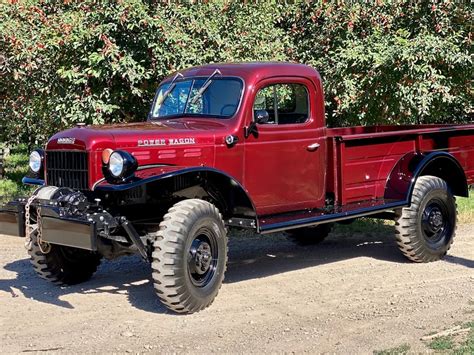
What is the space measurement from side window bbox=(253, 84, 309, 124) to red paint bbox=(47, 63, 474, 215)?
0.22 ft

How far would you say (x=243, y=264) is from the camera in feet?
28.1

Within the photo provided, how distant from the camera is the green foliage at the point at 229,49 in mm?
10203

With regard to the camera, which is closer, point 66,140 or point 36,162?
point 66,140

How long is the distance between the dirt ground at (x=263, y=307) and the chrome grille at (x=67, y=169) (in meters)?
1.02

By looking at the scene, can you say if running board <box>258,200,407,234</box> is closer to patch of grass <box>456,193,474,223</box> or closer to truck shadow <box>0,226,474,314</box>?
truck shadow <box>0,226,474,314</box>

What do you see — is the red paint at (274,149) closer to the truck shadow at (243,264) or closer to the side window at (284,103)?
the side window at (284,103)

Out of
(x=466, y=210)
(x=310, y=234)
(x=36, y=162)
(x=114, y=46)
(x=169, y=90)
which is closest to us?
(x=36, y=162)

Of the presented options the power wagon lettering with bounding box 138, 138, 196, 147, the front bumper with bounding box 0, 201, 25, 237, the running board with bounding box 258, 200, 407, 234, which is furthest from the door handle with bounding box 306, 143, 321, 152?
the front bumper with bounding box 0, 201, 25, 237

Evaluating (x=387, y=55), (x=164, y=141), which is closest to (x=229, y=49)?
(x=387, y=55)

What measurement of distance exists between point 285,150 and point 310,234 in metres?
2.41

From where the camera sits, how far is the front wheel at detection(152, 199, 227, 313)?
242 inches

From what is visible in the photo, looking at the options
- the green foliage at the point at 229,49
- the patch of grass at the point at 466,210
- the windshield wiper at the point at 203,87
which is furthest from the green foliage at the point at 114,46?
the patch of grass at the point at 466,210


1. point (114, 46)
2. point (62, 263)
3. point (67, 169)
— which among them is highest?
point (114, 46)

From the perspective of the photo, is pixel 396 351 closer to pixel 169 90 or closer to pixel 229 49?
pixel 169 90
